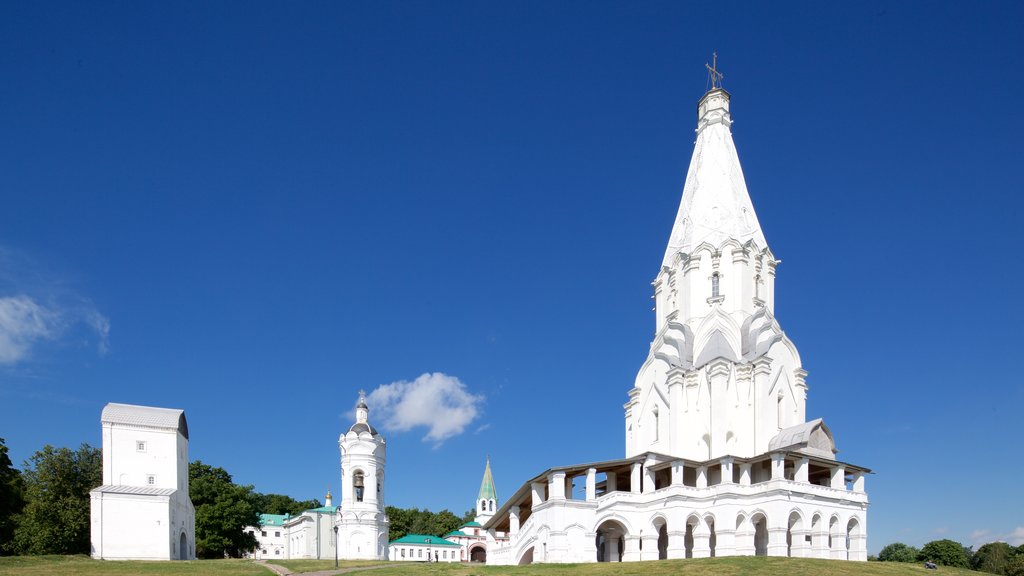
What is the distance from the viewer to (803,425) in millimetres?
41031

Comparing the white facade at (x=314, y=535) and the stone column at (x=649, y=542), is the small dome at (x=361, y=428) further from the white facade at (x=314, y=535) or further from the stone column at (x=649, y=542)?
the stone column at (x=649, y=542)

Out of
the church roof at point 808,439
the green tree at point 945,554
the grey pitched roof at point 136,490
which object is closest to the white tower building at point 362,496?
the grey pitched roof at point 136,490

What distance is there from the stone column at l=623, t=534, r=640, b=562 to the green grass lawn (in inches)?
271

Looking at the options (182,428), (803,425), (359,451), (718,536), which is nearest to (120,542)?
(182,428)

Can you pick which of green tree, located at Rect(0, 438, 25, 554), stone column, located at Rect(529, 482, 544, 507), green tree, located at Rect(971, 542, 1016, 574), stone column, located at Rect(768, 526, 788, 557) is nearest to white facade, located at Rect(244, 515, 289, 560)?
green tree, located at Rect(0, 438, 25, 554)

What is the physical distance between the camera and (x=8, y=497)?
46.2 metres

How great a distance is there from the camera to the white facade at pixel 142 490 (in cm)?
3988

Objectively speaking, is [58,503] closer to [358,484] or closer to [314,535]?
[358,484]

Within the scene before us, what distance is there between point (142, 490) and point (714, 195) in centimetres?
3651

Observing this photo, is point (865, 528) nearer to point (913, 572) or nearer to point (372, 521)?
point (913, 572)

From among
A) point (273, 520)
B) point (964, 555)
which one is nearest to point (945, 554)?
point (964, 555)

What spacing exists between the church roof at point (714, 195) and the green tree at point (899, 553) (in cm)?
4508

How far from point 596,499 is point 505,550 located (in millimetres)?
6589

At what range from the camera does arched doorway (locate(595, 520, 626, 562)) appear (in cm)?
4148
